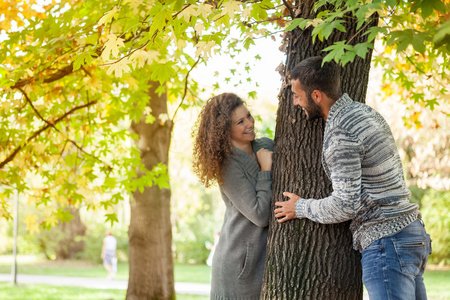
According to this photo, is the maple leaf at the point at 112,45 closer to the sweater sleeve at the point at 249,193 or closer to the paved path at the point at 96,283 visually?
the sweater sleeve at the point at 249,193

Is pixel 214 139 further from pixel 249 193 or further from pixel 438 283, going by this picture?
pixel 438 283

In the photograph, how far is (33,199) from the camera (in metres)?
5.68

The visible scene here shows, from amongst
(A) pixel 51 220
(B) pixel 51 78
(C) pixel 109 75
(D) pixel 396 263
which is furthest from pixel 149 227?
(D) pixel 396 263

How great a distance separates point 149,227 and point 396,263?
235 inches

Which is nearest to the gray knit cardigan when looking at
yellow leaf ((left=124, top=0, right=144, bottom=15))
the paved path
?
yellow leaf ((left=124, top=0, right=144, bottom=15))

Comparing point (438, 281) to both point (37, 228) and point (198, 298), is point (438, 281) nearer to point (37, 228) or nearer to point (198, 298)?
point (198, 298)

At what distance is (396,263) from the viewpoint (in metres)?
2.68

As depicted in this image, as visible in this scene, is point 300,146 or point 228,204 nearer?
point 300,146

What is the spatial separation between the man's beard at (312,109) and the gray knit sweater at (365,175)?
0.12m

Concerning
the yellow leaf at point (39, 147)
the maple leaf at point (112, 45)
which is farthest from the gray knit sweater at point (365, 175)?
the yellow leaf at point (39, 147)

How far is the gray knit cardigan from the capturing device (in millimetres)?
3348

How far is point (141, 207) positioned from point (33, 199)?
269 centimetres

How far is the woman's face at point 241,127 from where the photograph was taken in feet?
11.5

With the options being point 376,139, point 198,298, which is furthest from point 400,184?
point 198,298
